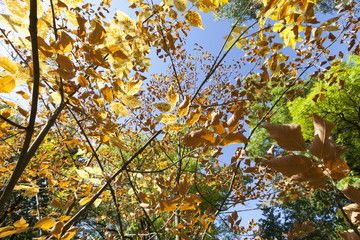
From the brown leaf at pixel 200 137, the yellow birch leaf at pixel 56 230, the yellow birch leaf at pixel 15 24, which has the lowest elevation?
the yellow birch leaf at pixel 56 230

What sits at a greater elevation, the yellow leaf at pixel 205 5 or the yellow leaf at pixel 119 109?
the yellow leaf at pixel 205 5

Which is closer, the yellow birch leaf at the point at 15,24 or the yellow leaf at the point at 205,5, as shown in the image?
the yellow birch leaf at the point at 15,24

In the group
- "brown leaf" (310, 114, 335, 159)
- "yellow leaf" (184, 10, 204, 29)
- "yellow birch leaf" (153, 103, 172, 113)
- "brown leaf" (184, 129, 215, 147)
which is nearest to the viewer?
"brown leaf" (310, 114, 335, 159)

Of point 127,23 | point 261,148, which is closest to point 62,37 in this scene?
point 127,23

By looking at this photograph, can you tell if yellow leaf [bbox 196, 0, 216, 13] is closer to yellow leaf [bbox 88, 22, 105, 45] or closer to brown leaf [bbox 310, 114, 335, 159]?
yellow leaf [bbox 88, 22, 105, 45]

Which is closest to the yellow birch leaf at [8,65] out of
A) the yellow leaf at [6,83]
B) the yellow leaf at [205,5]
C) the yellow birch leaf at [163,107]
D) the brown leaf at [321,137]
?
the yellow leaf at [6,83]

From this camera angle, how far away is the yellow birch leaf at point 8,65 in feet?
2.22

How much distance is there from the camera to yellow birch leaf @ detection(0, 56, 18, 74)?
2.22 feet

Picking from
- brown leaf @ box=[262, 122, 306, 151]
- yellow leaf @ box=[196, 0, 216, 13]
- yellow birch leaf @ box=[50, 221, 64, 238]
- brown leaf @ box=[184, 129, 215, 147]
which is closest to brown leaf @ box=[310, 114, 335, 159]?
brown leaf @ box=[262, 122, 306, 151]

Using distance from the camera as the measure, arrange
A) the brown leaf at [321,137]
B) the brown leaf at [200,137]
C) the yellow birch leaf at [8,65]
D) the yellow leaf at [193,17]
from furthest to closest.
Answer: the yellow leaf at [193,17]
the yellow birch leaf at [8,65]
the brown leaf at [200,137]
the brown leaf at [321,137]

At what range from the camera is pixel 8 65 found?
2.30 feet

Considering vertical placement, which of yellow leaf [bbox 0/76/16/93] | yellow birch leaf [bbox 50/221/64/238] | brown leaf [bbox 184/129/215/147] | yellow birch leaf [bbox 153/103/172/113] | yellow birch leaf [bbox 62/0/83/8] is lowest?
yellow birch leaf [bbox 50/221/64/238]

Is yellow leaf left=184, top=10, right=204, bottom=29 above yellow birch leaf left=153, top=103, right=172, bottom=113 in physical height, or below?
above

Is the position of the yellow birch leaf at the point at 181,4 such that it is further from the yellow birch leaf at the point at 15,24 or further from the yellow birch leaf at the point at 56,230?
the yellow birch leaf at the point at 56,230
